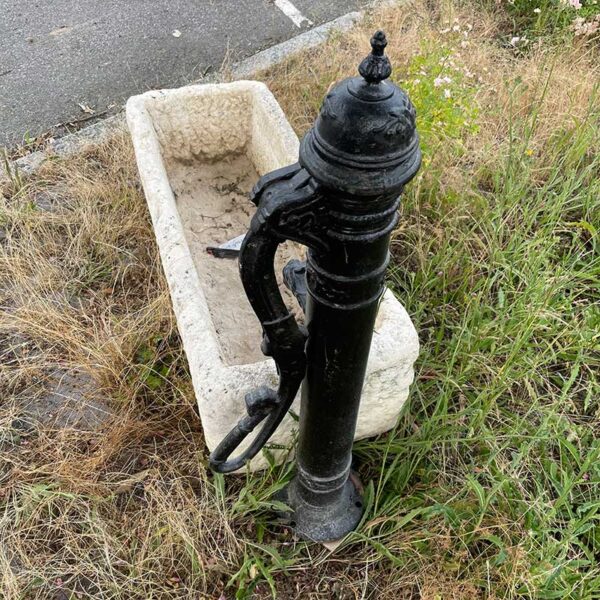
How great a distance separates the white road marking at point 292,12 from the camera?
14.3ft

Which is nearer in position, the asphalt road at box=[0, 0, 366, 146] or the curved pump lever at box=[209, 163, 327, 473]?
the curved pump lever at box=[209, 163, 327, 473]

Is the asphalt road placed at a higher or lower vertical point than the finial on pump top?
lower

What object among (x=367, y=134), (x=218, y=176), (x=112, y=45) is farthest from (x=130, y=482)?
(x=112, y=45)

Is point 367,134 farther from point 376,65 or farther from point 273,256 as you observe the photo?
point 273,256

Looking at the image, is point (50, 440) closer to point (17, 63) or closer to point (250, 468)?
point (250, 468)

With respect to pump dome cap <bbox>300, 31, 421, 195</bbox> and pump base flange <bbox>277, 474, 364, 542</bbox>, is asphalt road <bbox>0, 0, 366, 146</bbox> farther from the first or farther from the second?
pump dome cap <bbox>300, 31, 421, 195</bbox>

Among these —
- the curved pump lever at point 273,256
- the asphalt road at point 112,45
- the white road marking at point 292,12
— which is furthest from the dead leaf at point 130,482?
the white road marking at point 292,12

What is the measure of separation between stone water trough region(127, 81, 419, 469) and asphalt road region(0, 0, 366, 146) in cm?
99

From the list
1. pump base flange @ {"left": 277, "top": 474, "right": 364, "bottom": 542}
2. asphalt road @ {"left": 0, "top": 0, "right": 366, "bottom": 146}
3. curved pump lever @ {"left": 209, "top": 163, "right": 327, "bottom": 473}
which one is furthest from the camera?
asphalt road @ {"left": 0, "top": 0, "right": 366, "bottom": 146}

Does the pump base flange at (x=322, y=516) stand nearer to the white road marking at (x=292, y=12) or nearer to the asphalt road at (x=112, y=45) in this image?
the asphalt road at (x=112, y=45)

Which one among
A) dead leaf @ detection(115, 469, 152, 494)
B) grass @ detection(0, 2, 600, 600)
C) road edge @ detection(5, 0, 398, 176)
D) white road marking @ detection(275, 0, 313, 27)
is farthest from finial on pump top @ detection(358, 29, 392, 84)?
white road marking @ detection(275, 0, 313, 27)

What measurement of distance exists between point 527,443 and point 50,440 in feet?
4.73

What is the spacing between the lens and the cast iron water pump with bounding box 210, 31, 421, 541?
3.15ft

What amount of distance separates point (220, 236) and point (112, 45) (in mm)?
2209
